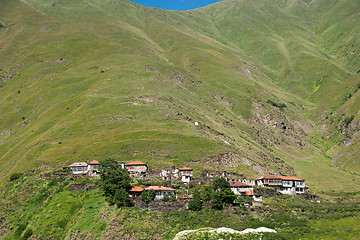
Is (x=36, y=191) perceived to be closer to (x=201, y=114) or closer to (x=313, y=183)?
(x=201, y=114)

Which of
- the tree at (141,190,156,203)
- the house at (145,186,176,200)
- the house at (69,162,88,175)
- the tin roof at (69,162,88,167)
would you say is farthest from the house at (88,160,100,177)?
the tree at (141,190,156,203)

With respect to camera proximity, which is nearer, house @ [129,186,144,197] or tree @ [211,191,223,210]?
tree @ [211,191,223,210]

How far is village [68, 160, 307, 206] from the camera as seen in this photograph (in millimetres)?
98500

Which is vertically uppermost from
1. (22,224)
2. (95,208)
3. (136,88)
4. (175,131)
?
(136,88)

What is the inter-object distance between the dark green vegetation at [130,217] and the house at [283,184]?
9.65 m

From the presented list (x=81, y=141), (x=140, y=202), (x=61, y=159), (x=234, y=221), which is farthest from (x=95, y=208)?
(x=81, y=141)

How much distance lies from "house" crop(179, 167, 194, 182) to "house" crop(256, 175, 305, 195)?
81.5ft

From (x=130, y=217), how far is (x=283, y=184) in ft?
194

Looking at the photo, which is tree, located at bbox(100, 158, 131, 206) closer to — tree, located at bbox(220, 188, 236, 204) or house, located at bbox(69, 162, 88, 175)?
house, located at bbox(69, 162, 88, 175)

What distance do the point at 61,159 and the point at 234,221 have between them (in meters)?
71.0

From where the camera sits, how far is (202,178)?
108 metres

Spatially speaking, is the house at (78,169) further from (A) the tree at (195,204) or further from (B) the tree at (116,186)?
(A) the tree at (195,204)

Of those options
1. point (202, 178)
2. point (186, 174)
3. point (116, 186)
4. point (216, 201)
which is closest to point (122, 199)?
point (116, 186)

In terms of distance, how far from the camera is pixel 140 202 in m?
83.9
